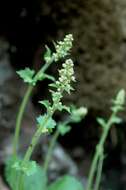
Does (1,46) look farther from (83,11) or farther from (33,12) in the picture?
(83,11)

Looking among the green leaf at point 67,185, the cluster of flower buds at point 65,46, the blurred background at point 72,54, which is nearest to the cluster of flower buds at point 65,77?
the cluster of flower buds at point 65,46

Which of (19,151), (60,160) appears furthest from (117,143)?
(19,151)

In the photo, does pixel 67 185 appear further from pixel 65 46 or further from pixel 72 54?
pixel 72 54

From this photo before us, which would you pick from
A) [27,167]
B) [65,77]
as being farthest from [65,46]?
[27,167]

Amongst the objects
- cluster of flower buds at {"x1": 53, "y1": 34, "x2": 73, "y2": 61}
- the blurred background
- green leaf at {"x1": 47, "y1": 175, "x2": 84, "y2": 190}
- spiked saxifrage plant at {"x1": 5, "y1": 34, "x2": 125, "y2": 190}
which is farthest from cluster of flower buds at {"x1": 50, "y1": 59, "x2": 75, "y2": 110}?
the blurred background

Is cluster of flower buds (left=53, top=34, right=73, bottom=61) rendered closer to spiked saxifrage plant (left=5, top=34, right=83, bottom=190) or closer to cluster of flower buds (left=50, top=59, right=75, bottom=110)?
spiked saxifrage plant (left=5, top=34, right=83, bottom=190)

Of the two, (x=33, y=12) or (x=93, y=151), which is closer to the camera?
(x=33, y=12)

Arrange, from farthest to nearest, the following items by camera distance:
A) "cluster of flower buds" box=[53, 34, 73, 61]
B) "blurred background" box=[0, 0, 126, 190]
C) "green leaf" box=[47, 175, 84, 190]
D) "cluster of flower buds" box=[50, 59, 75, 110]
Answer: "blurred background" box=[0, 0, 126, 190] → "green leaf" box=[47, 175, 84, 190] → "cluster of flower buds" box=[53, 34, 73, 61] → "cluster of flower buds" box=[50, 59, 75, 110]

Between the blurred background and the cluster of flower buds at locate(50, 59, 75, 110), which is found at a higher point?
the blurred background

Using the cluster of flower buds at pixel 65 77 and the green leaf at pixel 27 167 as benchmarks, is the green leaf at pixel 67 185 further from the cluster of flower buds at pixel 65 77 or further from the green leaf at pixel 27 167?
the cluster of flower buds at pixel 65 77
